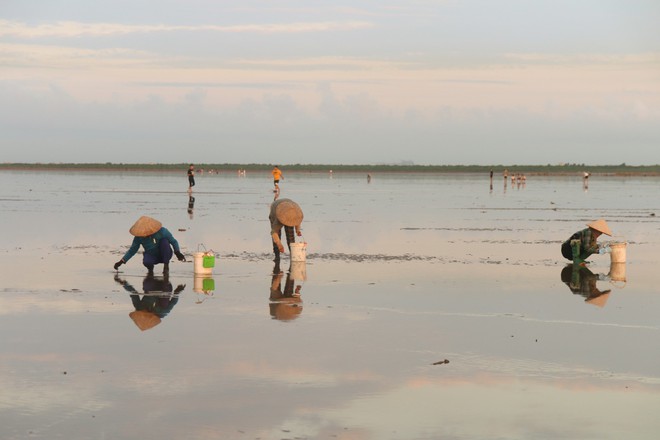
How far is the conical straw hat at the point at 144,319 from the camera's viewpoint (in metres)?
13.2

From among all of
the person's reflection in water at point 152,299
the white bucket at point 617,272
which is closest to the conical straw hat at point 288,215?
the person's reflection in water at point 152,299

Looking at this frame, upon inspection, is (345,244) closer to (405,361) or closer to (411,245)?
(411,245)

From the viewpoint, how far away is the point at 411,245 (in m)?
25.7

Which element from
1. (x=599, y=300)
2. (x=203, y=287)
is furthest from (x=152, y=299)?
(x=599, y=300)

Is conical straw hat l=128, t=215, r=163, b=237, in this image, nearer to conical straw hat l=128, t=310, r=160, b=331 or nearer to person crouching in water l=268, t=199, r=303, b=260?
person crouching in water l=268, t=199, r=303, b=260

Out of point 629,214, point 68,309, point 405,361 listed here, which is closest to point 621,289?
point 405,361

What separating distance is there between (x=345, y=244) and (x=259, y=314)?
37.9 feet

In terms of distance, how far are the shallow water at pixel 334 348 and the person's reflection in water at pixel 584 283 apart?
0.31 feet

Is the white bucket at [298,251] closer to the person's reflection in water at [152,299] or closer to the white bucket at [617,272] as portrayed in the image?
the person's reflection in water at [152,299]

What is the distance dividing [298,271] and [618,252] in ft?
21.4

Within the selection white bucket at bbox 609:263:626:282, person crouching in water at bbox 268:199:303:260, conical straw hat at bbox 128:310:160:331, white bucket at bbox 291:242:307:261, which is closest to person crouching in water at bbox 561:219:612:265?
white bucket at bbox 609:263:626:282

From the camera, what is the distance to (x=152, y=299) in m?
15.6

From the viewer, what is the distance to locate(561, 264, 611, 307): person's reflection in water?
54.2 ft

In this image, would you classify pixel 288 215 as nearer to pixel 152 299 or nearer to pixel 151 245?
pixel 151 245
